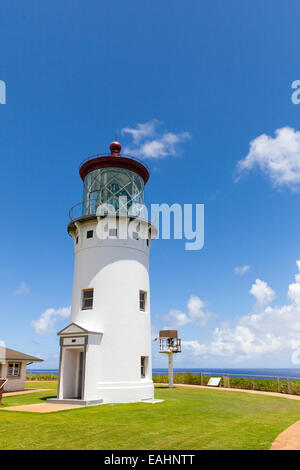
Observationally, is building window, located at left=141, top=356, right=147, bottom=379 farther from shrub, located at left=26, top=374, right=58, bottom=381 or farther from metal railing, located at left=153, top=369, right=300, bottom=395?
shrub, located at left=26, top=374, right=58, bottom=381

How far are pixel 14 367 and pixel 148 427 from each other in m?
17.3

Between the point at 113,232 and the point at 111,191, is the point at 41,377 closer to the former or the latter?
the point at 113,232

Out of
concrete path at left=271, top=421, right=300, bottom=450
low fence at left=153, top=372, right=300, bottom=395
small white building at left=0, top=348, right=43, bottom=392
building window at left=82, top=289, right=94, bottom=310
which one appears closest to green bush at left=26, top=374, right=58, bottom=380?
low fence at left=153, top=372, right=300, bottom=395

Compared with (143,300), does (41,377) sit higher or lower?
lower

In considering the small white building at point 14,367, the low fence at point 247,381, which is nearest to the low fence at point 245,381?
the low fence at point 247,381

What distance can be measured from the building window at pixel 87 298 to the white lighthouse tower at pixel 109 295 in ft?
0.18

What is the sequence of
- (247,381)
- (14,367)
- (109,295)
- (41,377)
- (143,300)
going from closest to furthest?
(109,295) → (143,300) → (14,367) → (247,381) → (41,377)

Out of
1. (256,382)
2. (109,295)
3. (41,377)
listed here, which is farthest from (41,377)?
(109,295)

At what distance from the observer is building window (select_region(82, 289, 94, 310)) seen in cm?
1942

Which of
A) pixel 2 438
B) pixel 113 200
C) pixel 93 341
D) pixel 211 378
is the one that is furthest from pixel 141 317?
pixel 211 378

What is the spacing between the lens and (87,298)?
19.5m

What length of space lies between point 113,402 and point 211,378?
560 inches
